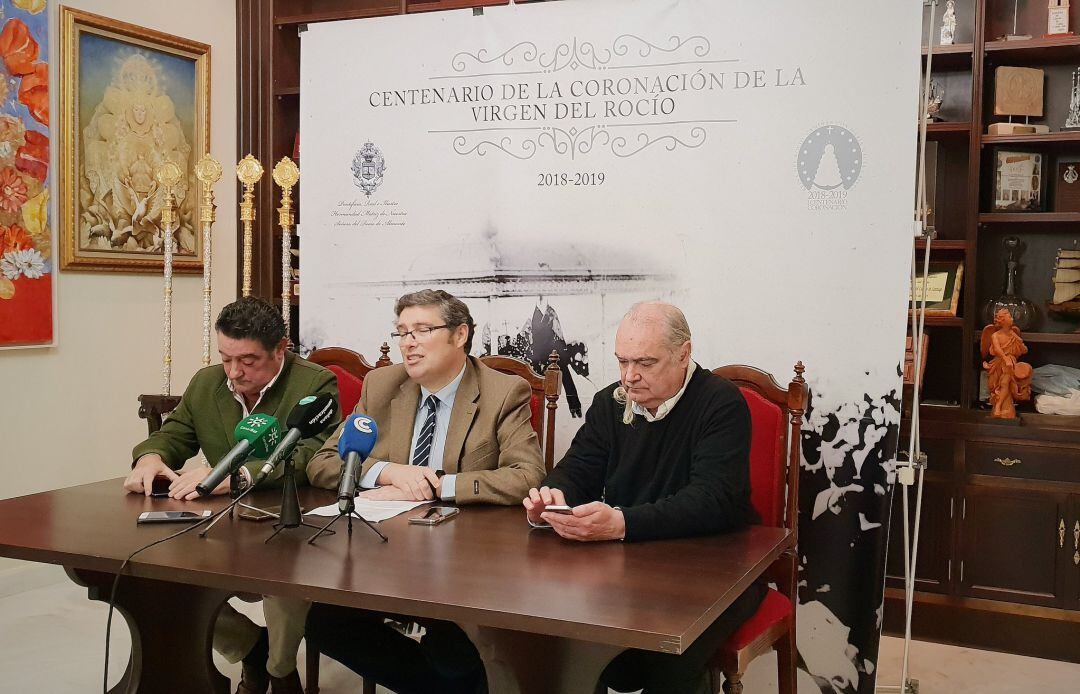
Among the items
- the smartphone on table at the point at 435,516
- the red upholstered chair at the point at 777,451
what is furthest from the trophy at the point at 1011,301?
the smartphone on table at the point at 435,516

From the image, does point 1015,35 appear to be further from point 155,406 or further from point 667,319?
point 155,406

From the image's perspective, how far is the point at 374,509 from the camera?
245 centimetres

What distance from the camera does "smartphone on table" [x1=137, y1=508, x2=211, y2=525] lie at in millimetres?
2287

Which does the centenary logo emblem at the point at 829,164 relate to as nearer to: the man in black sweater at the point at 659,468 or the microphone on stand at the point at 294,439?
the man in black sweater at the point at 659,468

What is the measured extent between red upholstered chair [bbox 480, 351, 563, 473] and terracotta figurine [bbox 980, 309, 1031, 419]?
185 centimetres

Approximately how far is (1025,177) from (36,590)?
448 cm

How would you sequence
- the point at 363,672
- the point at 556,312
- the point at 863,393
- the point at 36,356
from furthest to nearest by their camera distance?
the point at 36,356, the point at 556,312, the point at 863,393, the point at 363,672

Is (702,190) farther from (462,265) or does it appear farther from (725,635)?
(725,635)

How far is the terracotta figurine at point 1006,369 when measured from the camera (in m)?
3.86

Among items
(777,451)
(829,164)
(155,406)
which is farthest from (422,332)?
(155,406)

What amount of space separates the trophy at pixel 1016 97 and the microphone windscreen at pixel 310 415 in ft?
9.99

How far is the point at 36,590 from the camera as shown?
4289 mm

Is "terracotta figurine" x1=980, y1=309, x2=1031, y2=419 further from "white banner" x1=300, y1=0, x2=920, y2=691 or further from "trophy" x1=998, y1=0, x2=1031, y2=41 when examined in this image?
"white banner" x1=300, y1=0, x2=920, y2=691

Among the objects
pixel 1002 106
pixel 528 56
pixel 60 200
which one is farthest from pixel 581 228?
pixel 60 200
